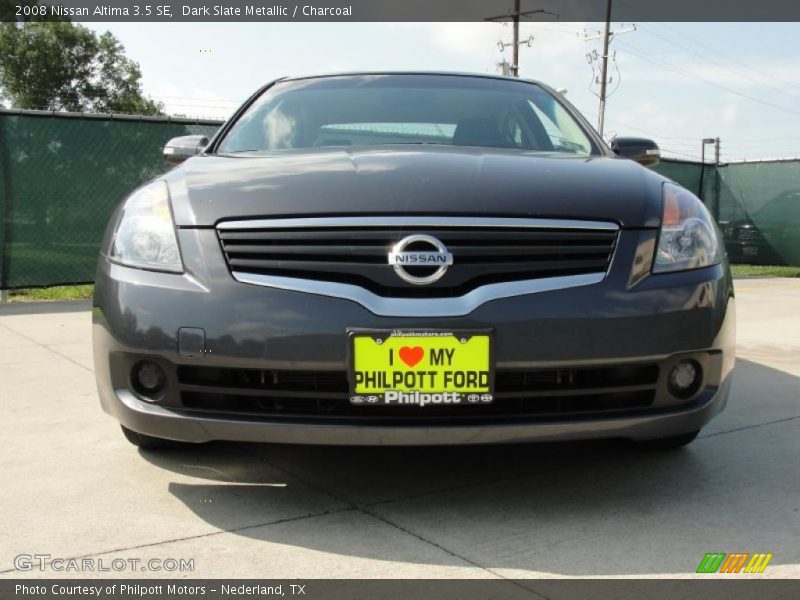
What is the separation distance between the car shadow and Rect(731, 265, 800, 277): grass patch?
9.95 meters

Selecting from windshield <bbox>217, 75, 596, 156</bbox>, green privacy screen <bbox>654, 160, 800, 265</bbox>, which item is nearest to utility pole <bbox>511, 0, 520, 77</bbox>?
green privacy screen <bbox>654, 160, 800, 265</bbox>

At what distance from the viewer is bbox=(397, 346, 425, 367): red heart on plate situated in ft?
7.32

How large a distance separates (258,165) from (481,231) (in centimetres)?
81

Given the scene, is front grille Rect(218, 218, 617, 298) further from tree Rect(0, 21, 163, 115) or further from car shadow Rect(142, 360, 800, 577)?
tree Rect(0, 21, 163, 115)

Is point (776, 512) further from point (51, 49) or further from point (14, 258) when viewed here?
point (51, 49)

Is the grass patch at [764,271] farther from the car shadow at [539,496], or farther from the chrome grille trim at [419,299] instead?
the chrome grille trim at [419,299]

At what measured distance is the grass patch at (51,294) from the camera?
7.90 meters

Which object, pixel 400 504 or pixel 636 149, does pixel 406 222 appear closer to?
pixel 400 504

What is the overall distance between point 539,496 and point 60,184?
621 cm

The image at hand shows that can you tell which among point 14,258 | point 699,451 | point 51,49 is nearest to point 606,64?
point 51,49

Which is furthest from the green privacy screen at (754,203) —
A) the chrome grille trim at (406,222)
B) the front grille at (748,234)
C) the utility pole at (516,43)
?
the utility pole at (516,43)

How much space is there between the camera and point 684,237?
2.58 meters

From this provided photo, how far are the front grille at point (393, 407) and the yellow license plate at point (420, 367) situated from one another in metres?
0.06

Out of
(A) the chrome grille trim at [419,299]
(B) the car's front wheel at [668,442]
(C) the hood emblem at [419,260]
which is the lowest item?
(B) the car's front wheel at [668,442]
